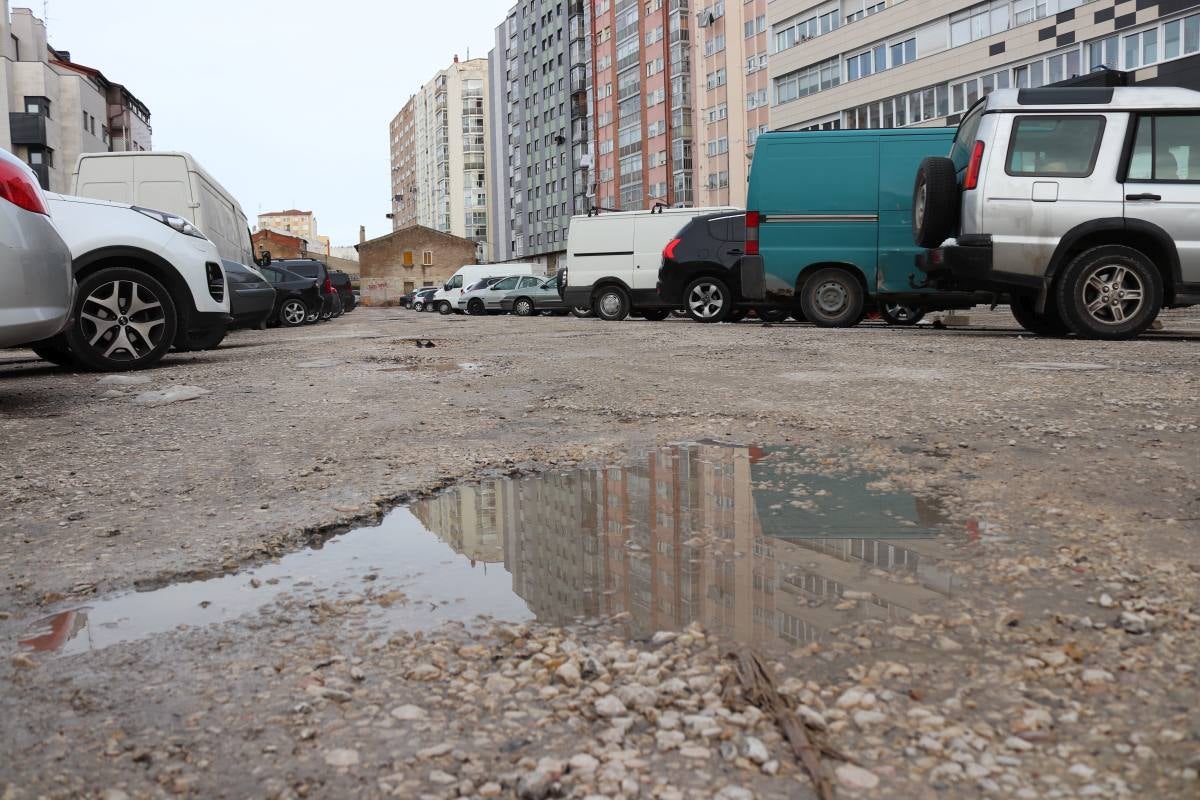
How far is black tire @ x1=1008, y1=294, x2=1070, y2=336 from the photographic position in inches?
385

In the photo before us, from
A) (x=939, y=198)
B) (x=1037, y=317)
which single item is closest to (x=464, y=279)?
(x=1037, y=317)

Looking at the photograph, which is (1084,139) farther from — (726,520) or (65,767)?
(65,767)

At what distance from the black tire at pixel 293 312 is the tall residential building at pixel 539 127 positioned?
55.0 meters

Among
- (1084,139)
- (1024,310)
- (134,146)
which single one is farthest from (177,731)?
(134,146)

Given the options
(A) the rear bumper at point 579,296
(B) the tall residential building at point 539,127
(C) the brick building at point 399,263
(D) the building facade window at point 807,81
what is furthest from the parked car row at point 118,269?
(C) the brick building at point 399,263

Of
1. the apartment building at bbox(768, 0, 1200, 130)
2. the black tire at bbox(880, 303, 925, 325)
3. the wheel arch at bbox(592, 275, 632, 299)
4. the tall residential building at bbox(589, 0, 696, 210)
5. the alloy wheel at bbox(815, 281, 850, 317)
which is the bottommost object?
the black tire at bbox(880, 303, 925, 325)

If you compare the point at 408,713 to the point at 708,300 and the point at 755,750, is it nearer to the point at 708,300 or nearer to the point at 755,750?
the point at 755,750

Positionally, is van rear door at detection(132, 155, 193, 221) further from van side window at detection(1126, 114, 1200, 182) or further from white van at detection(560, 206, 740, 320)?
van side window at detection(1126, 114, 1200, 182)

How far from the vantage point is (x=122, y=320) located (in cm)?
796

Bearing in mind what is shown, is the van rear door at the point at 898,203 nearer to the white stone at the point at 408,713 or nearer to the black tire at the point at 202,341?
the black tire at the point at 202,341

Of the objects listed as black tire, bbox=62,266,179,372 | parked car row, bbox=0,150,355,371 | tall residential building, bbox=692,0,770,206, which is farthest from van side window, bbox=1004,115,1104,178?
tall residential building, bbox=692,0,770,206

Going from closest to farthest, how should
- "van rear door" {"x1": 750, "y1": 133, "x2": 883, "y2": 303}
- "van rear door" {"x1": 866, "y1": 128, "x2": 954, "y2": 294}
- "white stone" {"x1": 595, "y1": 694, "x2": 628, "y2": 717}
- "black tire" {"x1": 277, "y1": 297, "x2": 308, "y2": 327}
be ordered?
"white stone" {"x1": 595, "y1": 694, "x2": 628, "y2": 717}
"van rear door" {"x1": 866, "y1": 128, "x2": 954, "y2": 294}
"van rear door" {"x1": 750, "y1": 133, "x2": 883, "y2": 303}
"black tire" {"x1": 277, "y1": 297, "x2": 308, "y2": 327}

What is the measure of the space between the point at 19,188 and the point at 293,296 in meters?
18.2

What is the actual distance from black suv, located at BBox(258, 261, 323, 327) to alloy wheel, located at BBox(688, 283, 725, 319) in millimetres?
A: 10542
